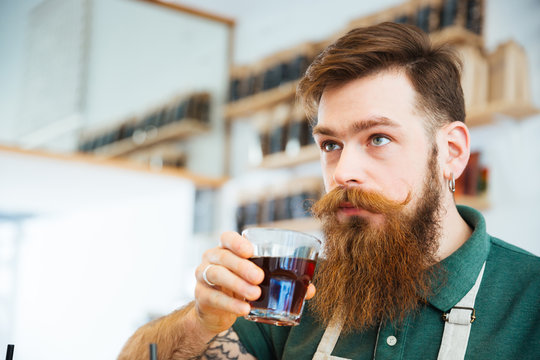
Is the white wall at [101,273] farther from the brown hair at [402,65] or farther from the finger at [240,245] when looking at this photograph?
the finger at [240,245]

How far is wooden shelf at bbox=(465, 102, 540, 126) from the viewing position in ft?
9.29

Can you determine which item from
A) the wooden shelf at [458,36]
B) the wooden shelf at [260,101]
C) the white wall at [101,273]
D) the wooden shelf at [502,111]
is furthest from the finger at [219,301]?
the white wall at [101,273]

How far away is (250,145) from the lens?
207 inches

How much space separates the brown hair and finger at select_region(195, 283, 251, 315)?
613 millimetres

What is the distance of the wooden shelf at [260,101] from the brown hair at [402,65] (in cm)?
287

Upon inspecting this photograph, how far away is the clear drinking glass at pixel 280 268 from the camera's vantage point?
101cm

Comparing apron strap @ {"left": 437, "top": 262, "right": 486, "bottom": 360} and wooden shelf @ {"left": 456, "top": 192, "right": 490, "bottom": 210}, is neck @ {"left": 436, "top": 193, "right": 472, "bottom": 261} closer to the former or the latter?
apron strap @ {"left": 437, "top": 262, "right": 486, "bottom": 360}

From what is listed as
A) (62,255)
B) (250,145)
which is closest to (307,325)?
(250,145)

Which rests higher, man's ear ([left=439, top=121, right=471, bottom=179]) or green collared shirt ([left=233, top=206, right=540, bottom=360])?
man's ear ([left=439, top=121, right=471, bottom=179])

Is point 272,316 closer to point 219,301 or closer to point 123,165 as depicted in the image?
point 219,301

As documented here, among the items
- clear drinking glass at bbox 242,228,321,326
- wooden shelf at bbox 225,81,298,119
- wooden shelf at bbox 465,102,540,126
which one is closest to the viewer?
clear drinking glass at bbox 242,228,321,326

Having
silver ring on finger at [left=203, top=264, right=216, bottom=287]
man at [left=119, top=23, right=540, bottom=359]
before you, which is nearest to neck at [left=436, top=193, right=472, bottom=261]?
man at [left=119, top=23, right=540, bottom=359]

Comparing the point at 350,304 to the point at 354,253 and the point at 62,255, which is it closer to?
the point at 354,253

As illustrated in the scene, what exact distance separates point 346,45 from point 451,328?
72 centimetres
